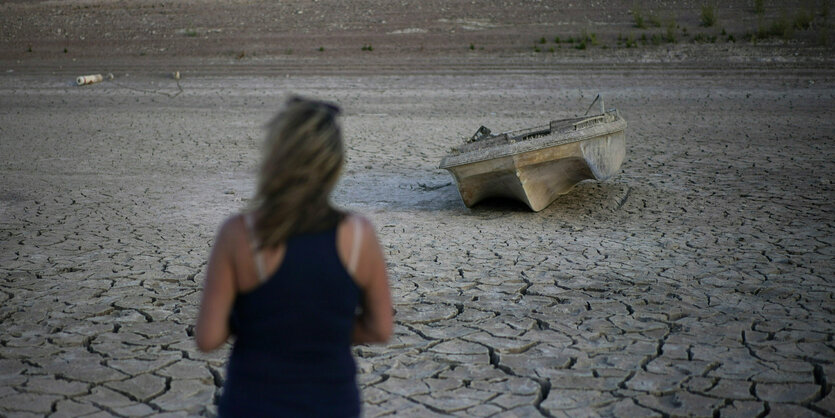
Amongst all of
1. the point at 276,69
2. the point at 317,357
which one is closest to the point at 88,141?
the point at 276,69

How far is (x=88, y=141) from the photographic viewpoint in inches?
484

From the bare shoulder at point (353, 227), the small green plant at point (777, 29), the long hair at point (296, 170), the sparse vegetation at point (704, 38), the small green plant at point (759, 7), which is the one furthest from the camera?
the small green plant at point (759, 7)

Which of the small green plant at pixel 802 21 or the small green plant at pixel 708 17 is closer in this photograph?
the small green plant at pixel 802 21

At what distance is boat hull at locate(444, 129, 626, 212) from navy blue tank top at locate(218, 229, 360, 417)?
5.92m

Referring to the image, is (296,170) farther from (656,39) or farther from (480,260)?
(656,39)

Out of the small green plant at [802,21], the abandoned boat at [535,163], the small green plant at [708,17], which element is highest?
the small green plant at [708,17]

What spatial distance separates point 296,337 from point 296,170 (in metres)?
0.41

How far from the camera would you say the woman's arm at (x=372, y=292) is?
1887 mm

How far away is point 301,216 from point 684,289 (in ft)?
14.7

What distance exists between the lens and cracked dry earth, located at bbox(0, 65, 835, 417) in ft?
13.7

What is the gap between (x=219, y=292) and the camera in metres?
1.82

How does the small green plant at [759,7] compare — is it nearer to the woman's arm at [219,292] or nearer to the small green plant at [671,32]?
the small green plant at [671,32]

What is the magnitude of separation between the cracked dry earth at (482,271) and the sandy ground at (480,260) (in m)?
0.02

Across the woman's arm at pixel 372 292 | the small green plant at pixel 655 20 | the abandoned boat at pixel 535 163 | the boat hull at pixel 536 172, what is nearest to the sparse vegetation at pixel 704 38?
the small green plant at pixel 655 20
